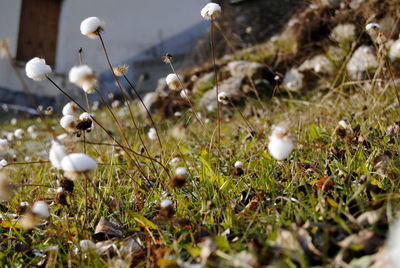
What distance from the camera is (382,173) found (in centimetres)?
113

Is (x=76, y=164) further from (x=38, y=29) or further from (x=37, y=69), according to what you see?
(x=38, y=29)

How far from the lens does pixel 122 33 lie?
31.2 feet

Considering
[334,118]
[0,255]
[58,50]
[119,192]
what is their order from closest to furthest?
[0,255], [119,192], [334,118], [58,50]

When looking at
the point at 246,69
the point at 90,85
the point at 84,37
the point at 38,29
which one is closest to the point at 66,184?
the point at 90,85

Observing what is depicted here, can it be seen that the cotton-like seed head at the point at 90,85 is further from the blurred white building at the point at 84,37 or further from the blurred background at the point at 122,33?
the blurred white building at the point at 84,37

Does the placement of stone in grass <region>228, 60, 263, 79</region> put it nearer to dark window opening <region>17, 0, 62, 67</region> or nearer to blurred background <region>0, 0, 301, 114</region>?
blurred background <region>0, 0, 301, 114</region>

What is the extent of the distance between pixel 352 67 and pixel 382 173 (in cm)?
239

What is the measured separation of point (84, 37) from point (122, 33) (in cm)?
120

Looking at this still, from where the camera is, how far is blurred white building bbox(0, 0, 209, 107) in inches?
303

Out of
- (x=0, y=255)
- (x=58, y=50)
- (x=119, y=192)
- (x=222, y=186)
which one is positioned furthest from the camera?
(x=58, y=50)

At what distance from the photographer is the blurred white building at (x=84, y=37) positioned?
25.3 feet

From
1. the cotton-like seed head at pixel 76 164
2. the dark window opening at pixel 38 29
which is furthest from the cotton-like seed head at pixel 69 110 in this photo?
the dark window opening at pixel 38 29

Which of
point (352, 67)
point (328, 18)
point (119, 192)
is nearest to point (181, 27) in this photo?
point (328, 18)

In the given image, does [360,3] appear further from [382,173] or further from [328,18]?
[382,173]
